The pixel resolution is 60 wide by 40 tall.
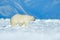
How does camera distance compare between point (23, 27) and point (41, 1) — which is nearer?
point (23, 27)

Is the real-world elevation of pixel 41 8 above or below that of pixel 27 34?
above

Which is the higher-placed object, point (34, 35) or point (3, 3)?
point (3, 3)

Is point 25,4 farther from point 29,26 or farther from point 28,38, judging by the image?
point 28,38

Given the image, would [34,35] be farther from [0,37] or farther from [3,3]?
[3,3]

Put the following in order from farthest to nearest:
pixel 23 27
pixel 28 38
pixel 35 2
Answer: pixel 35 2, pixel 23 27, pixel 28 38

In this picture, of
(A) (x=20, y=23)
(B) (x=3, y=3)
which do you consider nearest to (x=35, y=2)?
(B) (x=3, y=3)

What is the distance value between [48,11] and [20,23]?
1.66 feet

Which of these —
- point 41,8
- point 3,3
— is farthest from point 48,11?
point 3,3

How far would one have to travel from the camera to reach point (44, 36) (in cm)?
98

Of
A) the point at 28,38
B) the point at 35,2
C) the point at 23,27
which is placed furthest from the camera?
the point at 35,2

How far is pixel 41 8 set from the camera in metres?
1.70

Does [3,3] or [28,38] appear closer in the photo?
[28,38]

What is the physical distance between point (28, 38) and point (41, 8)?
79cm

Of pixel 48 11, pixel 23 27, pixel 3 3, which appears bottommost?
pixel 23 27
